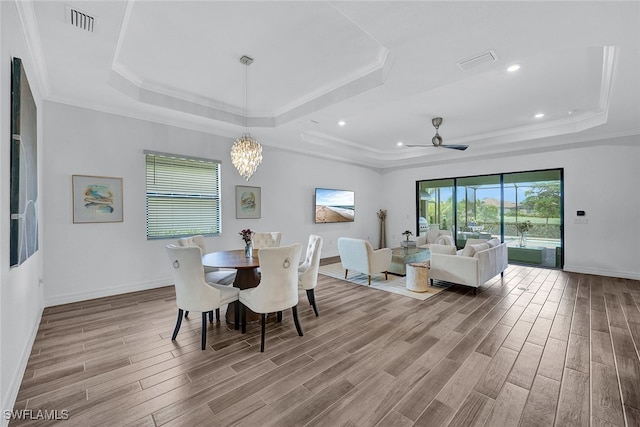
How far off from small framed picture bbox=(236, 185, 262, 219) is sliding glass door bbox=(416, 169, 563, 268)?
523cm

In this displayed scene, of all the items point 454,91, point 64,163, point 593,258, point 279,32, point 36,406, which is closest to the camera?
point 36,406

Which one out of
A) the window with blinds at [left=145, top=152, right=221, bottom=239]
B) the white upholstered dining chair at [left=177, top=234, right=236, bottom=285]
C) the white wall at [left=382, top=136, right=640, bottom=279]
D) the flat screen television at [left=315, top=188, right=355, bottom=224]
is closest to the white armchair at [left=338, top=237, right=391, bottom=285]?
the flat screen television at [left=315, top=188, right=355, bottom=224]

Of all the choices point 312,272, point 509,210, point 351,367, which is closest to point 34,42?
point 312,272

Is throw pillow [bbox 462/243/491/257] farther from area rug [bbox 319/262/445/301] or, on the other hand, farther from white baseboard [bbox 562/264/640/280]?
white baseboard [bbox 562/264/640/280]

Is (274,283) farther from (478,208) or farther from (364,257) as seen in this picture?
(478,208)

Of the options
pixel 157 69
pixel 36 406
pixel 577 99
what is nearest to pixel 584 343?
pixel 577 99

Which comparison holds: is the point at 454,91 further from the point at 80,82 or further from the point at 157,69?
the point at 80,82

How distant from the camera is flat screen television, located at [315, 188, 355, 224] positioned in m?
7.21

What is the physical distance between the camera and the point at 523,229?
6.69 meters

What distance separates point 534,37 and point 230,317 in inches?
163

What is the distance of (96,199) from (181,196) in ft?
3.87

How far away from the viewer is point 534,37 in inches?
93.0

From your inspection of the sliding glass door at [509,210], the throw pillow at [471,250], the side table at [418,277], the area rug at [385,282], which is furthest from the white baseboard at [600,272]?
the side table at [418,277]

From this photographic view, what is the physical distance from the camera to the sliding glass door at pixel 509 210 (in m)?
6.30
